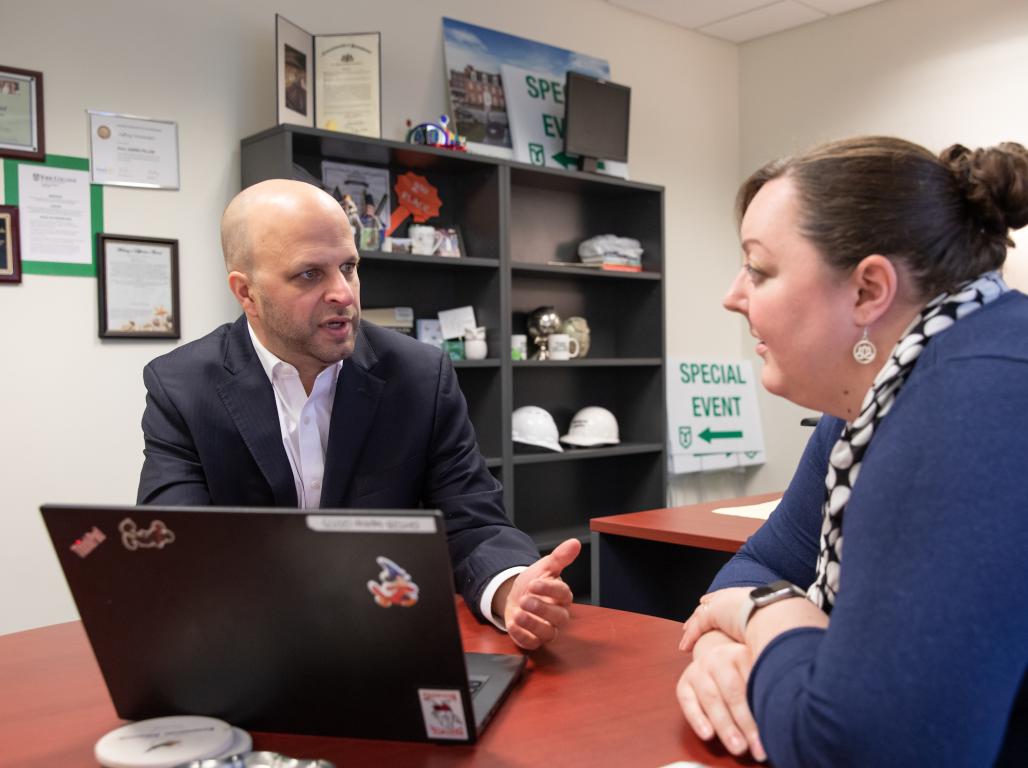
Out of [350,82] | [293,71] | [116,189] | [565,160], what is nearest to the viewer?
[116,189]

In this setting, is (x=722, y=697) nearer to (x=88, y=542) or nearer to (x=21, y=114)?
(x=88, y=542)

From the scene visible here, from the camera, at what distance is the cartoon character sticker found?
0.80 m

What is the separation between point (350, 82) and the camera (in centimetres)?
337

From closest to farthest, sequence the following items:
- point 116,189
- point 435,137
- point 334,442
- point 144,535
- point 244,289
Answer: point 144,535, point 334,442, point 244,289, point 116,189, point 435,137

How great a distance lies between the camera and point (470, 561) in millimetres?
1480

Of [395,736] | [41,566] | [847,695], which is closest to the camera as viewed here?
→ [847,695]

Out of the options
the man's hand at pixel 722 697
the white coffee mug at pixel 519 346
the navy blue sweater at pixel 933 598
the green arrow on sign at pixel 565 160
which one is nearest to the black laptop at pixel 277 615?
the man's hand at pixel 722 697

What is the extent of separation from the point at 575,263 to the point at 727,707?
3.50 metres

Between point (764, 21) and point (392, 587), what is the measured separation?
184 inches

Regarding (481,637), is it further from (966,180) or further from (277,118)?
(277,118)

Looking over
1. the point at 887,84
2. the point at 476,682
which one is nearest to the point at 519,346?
the point at 887,84

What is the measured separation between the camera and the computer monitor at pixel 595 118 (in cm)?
405

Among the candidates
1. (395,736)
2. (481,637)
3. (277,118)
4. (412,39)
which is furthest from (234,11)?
(395,736)

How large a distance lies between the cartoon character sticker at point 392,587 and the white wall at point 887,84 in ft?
11.1
